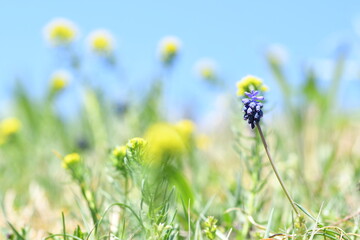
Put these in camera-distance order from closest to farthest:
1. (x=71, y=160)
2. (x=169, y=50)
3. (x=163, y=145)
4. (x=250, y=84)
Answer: (x=163, y=145)
(x=250, y=84)
(x=71, y=160)
(x=169, y=50)

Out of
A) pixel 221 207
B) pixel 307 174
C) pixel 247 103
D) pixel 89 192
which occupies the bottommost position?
pixel 307 174

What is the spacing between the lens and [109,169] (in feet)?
4.02

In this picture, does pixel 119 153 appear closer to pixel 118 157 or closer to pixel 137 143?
pixel 118 157

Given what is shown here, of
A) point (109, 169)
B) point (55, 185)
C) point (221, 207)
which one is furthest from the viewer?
point (55, 185)

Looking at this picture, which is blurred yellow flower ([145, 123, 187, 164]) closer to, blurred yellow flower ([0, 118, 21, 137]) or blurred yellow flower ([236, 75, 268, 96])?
blurred yellow flower ([236, 75, 268, 96])

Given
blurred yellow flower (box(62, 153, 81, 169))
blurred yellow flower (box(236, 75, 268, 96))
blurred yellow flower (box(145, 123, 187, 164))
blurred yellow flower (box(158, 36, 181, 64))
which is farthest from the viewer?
blurred yellow flower (box(158, 36, 181, 64))

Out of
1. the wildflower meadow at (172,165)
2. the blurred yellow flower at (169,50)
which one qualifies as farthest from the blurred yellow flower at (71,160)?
the blurred yellow flower at (169,50)

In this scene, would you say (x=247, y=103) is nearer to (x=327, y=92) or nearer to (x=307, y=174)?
(x=307, y=174)

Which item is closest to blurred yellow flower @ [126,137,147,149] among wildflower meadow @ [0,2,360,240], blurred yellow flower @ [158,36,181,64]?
wildflower meadow @ [0,2,360,240]

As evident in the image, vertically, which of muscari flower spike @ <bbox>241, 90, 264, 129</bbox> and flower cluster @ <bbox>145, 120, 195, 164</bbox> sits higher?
muscari flower spike @ <bbox>241, 90, 264, 129</bbox>

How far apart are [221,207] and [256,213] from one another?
0.18 metres

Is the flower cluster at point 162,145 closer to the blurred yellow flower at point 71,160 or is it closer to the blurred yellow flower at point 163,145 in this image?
the blurred yellow flower at point 163,145

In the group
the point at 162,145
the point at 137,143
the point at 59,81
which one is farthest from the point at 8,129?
the point at 162,145

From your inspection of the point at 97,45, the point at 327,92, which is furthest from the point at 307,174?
the point at 97,45
